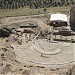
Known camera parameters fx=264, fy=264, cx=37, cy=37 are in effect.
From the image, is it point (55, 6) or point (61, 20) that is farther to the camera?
point (55, 6)

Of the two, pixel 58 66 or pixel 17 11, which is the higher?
pixel 17 11

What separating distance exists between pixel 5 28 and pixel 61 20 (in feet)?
36.2

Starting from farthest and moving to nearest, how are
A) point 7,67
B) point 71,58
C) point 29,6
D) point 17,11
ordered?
point 29,6
point 17,11
point 71,58
point 7,67

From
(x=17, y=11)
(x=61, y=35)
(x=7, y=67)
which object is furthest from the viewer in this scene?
(x=17, y=11)

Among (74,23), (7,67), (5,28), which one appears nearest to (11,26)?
(5,28)

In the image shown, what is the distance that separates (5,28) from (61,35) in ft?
32.5

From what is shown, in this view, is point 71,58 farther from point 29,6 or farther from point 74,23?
point 29,6

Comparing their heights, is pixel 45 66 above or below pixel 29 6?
below

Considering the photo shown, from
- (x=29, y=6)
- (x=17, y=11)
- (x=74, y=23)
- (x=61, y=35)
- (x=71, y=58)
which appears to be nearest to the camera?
(x=71, y=58)

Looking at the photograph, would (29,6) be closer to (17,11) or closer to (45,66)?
(17,11)

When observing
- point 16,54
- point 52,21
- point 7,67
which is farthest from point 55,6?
point 7,67

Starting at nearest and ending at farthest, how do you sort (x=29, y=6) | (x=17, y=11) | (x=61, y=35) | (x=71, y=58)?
(x=71, y=58) → (x=61, y=35) → (x=17, y=11) → (x=29, y=6)

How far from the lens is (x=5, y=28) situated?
46594mm

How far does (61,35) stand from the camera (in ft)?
150
